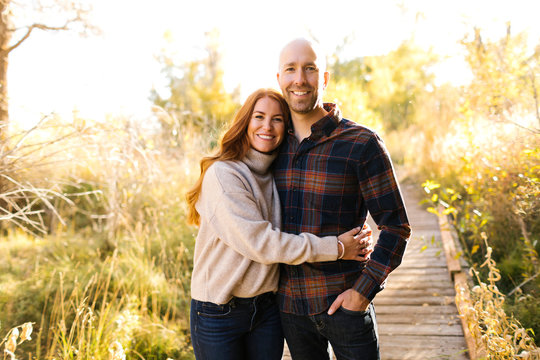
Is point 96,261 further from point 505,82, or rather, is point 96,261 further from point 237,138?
point 505,82

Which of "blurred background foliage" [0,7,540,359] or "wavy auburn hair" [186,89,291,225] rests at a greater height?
"wavy auburn hair" [186,89,291,225]

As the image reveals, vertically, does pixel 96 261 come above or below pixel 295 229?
below

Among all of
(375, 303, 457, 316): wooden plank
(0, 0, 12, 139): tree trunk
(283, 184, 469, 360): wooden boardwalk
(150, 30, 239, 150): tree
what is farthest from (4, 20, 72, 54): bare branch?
(150, 30, 239, 150): tree

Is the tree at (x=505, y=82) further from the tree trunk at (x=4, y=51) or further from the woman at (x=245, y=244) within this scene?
the tree trunk at (x=4, y=51)

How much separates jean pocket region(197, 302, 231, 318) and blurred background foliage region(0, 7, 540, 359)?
1.38ft

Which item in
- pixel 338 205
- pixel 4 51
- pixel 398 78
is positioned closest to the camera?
pixel 338 205

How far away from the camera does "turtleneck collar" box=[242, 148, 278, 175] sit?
2081 millimetres

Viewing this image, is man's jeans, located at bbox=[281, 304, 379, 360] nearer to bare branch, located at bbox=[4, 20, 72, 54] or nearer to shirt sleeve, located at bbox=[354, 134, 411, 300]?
shirt sleeve, located at bbox=[354, 134, 411, 300]

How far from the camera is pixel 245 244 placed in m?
1.82

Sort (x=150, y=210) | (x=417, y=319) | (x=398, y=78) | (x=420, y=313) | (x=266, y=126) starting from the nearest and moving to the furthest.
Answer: (x=266, y=126) → (x=417, y=319) → (x=420, y=313) → (x=150, y=210) → (x=398, y=78)

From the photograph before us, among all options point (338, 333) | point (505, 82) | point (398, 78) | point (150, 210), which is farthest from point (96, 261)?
point (398, 78)

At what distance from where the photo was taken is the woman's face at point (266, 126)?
2.05 meters

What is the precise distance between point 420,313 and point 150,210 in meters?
4.11

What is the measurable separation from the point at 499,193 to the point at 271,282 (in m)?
3.49
